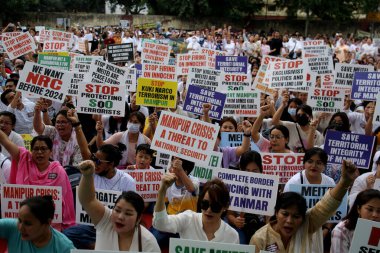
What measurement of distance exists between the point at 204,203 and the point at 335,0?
45638mm

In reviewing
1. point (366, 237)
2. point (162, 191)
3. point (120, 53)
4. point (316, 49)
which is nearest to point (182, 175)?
point (162, 191)

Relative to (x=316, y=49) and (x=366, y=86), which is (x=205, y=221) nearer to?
(x=366, y=86)

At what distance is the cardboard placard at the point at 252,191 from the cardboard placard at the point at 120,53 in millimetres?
9305

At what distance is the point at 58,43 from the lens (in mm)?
15531

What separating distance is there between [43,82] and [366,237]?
227 inches

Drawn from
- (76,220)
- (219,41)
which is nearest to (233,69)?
(76,220)

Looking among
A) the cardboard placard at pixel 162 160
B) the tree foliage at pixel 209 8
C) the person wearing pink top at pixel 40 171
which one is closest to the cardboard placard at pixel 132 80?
the cardboard placard at pixel 162 160

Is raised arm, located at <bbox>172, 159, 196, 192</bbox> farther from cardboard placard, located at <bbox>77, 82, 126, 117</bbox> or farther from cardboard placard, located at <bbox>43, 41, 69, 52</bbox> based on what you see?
cardboard placard, located at <bbox>43, 41, 69, 52</bbox>

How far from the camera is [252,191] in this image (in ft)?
20.3

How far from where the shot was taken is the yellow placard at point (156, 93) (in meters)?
9.98

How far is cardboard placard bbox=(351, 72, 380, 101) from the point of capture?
1048cm

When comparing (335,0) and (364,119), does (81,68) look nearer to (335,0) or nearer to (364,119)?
(364,119)

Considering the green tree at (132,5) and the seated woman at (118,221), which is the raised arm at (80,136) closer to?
the seated woman at (118,221)

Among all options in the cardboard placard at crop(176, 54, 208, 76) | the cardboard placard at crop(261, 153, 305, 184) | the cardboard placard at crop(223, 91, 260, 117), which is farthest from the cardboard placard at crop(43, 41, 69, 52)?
the cardboard placard at crop(261, 153, 305, 184)
